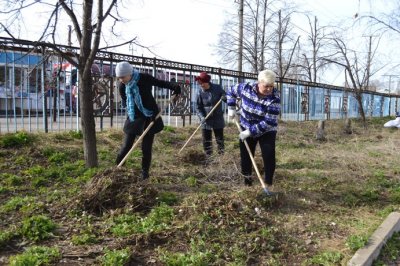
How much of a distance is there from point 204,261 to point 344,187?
10.1 ft

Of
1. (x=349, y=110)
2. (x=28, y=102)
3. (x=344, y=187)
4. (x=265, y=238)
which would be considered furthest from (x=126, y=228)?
(x=349, y=110)

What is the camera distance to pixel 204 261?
2998 millimetres

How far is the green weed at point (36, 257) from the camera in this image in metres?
2.79

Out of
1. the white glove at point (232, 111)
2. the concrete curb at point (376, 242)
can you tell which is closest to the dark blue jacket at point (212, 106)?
the white glove at point (232, 111)

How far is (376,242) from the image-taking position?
354 centimetres

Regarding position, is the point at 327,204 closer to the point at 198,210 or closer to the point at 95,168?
the point at 198,210

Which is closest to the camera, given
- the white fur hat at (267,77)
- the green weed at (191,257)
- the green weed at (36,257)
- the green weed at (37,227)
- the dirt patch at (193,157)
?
the green weed at (36,257)

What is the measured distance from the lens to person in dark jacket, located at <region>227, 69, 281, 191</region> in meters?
4.49

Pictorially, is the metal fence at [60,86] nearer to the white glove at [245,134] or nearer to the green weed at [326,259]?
the white glove at [245,134]

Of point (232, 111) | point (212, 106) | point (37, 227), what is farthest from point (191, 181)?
point (37, 227)

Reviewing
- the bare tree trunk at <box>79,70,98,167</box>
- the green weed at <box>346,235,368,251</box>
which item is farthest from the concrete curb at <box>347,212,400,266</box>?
the bare tree trunk at <box>79,70,98,167</box>

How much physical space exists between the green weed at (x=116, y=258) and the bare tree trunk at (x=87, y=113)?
2.46m

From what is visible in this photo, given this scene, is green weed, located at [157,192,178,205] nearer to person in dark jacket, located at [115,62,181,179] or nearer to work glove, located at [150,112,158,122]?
person in dark jacket, located at [115,62,181,179]

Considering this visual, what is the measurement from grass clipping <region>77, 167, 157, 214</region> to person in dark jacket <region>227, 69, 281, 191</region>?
1341 mm
